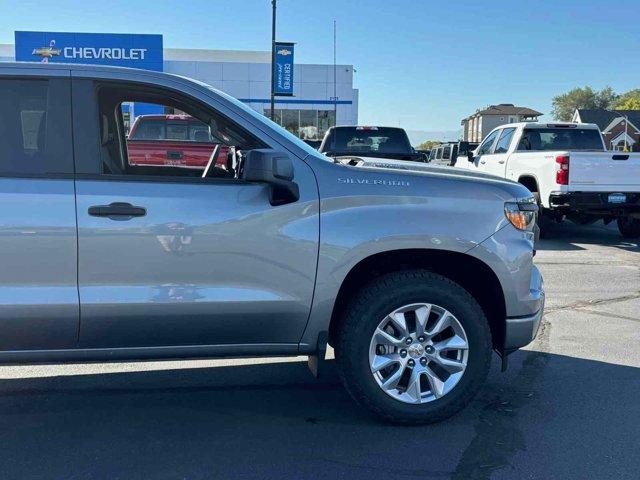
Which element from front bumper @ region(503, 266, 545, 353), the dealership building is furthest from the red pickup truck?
the dealership building

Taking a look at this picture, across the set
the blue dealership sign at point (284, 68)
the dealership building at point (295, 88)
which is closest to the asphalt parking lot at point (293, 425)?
the blue dealership sign at point (284, 68)

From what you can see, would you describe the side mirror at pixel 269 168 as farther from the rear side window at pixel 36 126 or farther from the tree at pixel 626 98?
the tree at pixel 626 98

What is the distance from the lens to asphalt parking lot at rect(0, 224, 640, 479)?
3385 mm

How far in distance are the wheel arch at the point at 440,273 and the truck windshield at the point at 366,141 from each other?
8.18 meters

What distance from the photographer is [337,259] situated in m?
3.62

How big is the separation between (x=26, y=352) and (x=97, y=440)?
2.08 feet

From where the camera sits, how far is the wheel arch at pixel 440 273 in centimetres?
385

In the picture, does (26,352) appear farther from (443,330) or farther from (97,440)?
(443,330)

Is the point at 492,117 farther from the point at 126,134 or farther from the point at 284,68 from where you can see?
the point at 126,134

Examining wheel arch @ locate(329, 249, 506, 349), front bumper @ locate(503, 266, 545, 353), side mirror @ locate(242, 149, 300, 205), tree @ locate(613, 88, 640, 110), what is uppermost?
tree @ locate(613, 88, 640, 110)

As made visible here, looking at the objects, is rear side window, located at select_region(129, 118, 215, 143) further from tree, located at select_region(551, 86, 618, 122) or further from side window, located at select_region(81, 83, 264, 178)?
tree, located at select_region(551, 86, 618, 122)

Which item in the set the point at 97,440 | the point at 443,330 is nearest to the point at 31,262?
the point at 97,440

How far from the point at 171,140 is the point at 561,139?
7241mm

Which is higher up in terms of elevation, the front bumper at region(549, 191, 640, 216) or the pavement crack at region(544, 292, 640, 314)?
the front bumper at region(549, 191, 640, 216)
